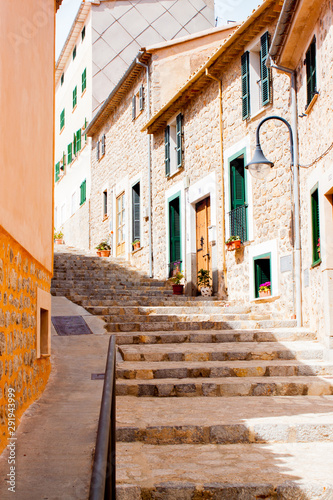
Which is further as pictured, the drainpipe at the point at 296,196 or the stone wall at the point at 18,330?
the drainpipe at the point at 296,196

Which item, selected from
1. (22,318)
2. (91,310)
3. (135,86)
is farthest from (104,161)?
(22,318)

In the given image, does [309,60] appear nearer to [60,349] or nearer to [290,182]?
[290,182]

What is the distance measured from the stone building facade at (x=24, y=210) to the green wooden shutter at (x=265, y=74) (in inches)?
190

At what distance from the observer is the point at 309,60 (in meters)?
8.67

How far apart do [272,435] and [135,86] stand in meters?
14.3

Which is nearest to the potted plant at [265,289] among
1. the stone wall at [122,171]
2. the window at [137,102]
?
the stone wall at [122,171]

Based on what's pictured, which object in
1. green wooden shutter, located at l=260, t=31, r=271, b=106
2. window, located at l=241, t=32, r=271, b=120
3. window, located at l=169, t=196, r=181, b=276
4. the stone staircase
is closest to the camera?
the stone staircase

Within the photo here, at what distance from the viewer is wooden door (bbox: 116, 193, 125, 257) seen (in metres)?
18.8

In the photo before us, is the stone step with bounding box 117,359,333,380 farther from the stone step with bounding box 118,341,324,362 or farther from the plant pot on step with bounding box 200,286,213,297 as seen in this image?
the plant pot on step with bounding box 200,286,213,297

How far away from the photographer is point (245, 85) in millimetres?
11609

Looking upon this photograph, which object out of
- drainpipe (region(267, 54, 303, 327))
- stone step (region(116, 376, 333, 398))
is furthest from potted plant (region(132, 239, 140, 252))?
stone step (region(116, 376, 333, 398))

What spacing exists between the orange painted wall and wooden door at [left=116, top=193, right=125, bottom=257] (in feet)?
37.1

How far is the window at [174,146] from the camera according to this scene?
1451cm

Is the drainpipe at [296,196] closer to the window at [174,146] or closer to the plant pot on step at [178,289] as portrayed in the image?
the plant pot on step at [178,289]
